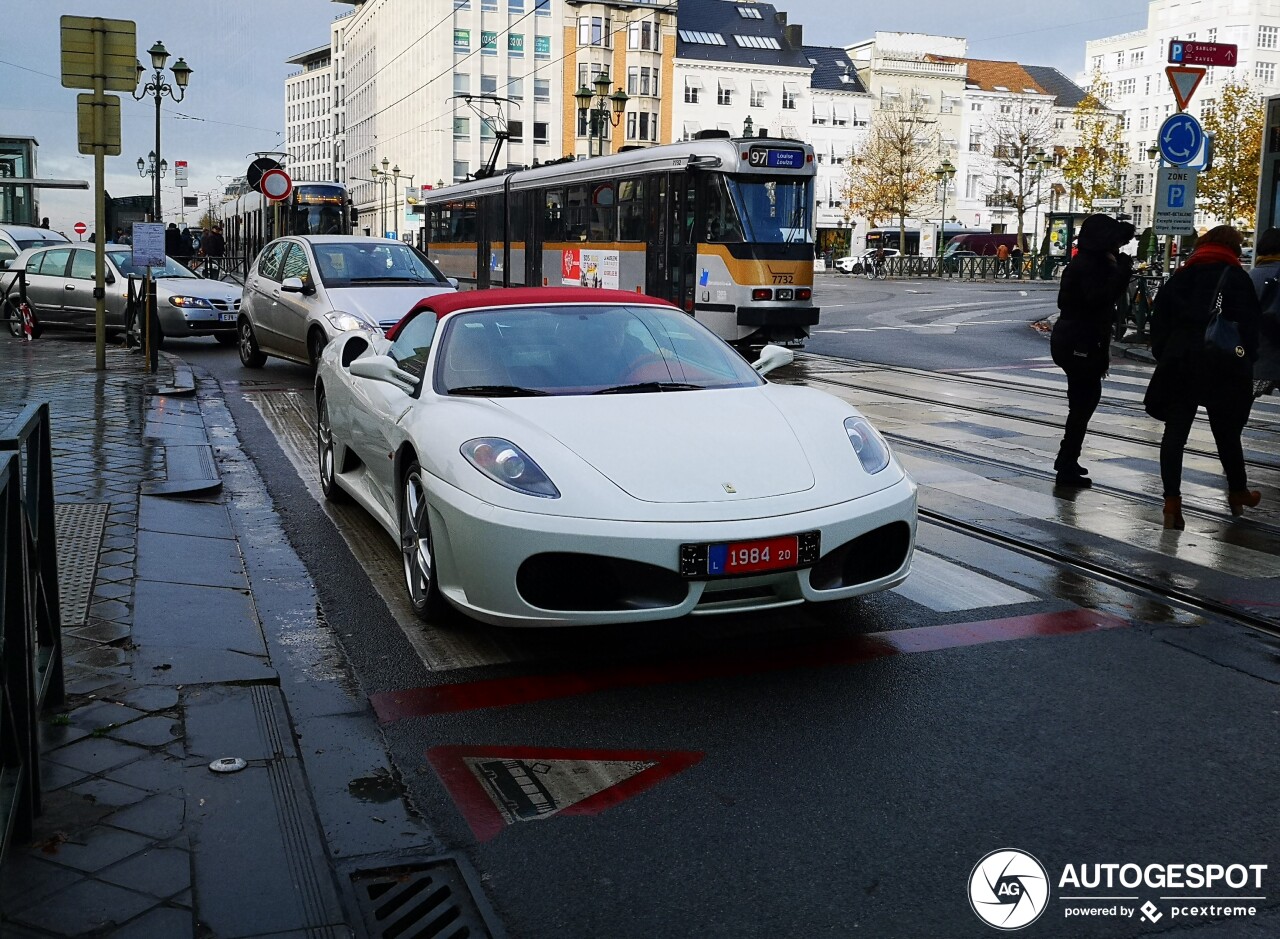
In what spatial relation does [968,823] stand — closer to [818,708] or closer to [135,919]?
[818,708]

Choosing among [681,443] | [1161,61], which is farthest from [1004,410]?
[1161,61]

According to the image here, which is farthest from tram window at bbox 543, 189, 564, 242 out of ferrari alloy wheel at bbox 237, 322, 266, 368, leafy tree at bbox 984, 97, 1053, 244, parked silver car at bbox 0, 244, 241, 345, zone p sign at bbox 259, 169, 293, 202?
leafy tree at bbox 984, 97, 1053, 244

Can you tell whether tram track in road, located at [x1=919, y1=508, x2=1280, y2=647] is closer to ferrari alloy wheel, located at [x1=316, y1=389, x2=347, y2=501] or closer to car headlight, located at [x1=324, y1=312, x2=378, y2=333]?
ferrari alloy wheel, located at [x1=316, y1=389, x2=347, y2=501]

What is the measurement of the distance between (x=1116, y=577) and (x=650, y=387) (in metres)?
2.44

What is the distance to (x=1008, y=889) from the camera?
322 centimetres

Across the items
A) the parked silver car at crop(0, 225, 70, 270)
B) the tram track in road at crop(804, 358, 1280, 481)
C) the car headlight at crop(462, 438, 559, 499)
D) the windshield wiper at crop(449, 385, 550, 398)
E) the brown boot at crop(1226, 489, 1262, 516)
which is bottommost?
the brown boot at crop(1226, 489, 1262, 516)

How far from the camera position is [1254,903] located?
3.14m

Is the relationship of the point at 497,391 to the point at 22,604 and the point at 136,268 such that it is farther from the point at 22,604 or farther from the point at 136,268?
the point at 136,268

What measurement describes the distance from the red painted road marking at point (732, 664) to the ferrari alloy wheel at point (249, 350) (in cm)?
1269

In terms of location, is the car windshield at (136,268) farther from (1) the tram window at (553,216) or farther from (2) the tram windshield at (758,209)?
(2) the tram windshield at (758,209)

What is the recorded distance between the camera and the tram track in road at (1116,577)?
5625 mm

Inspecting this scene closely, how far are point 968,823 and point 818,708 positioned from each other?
95 cm

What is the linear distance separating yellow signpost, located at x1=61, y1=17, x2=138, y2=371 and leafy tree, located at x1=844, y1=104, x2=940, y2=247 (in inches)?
2377

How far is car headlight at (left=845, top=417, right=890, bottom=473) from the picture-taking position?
17.3 feet
